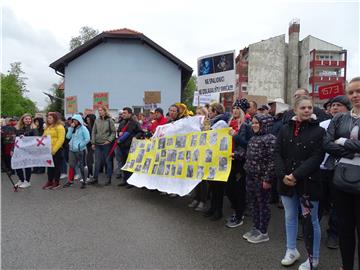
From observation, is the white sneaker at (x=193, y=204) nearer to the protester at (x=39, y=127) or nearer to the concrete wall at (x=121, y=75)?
the protester at (x=39, y=127)

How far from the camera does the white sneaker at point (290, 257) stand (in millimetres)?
3714

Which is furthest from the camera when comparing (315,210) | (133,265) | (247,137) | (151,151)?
(151,151)

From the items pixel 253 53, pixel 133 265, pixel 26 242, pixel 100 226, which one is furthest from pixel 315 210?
pixel 253 53

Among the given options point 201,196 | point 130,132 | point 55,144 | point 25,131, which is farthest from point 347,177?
point 25,131

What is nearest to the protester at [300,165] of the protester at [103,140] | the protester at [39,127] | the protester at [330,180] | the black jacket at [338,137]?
the black jacket at [338,137]

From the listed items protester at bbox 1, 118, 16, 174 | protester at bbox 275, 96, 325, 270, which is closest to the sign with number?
protester at bbox 275, 96, 325, 270

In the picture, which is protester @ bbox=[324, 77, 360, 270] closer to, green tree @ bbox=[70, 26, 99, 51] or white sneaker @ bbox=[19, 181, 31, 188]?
white sneaker @ bbox=[19, 181, 31, 188]

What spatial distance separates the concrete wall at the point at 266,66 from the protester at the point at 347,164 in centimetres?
5436

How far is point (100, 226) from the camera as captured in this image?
16.6 feet

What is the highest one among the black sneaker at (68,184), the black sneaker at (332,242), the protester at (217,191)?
the protester at (217,191)

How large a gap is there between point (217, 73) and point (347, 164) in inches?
215

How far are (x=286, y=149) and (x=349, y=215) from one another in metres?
0.93

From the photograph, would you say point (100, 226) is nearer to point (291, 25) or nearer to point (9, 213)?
Answer: point (9, 213)

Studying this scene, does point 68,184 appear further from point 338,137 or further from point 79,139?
point 338,137
